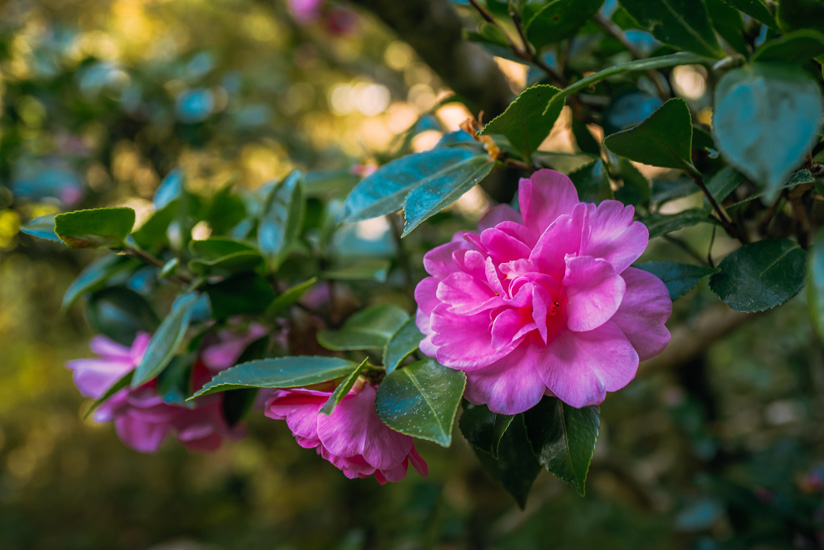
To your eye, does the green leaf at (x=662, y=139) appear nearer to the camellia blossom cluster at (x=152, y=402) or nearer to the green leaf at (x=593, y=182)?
the green leaf at (x=593, y=182)

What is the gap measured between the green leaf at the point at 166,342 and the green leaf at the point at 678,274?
0.40m

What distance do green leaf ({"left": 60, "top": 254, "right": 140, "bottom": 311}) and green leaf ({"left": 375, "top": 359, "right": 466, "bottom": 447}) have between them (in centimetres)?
37

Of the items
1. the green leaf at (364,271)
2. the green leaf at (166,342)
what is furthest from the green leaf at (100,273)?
the green leaf at (364,271)

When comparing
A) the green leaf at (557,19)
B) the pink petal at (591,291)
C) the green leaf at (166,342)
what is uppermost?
the green leaf at (557,19)

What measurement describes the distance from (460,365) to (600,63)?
48 cm

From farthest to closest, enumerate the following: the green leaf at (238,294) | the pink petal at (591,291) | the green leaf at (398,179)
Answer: the green leaf at (238,294)
the green leaf at (398,179)
the pink petal at (591,291)

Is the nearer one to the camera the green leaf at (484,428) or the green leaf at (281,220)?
the green leaf at (484,428)

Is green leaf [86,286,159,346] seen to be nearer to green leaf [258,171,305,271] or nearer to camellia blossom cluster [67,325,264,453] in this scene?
camellia blossom cluster [67,325,264,453]

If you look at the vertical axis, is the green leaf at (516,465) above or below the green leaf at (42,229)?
below

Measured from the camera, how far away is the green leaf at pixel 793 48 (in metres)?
0.28

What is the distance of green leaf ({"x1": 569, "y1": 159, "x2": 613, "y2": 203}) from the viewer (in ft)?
1.34

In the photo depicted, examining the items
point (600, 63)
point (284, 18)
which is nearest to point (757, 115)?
point (600, 63)

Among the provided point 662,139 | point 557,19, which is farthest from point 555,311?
point 557,19

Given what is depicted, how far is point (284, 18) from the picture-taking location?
222cm
